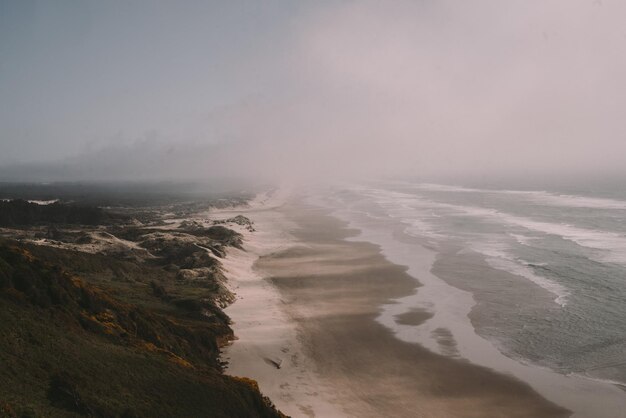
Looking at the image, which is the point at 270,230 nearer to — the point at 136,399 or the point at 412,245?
the point at 412,245

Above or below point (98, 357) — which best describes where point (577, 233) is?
below

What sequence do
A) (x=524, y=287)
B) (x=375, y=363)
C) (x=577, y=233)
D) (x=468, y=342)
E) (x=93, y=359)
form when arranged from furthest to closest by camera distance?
1. (x=577, y=233)
2. (x=524, y=287)
3. (x=468, y=342)
4. (x=375, y=363)
5. (x=93, y=359)

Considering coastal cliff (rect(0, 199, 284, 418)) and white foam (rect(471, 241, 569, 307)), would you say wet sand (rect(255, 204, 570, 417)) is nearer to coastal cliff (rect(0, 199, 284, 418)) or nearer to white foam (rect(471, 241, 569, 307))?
coastal cliff (rect(0, 199, 284, 418))

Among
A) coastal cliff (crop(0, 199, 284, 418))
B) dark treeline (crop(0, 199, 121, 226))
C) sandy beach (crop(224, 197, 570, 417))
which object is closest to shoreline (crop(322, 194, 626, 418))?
sandy beach (crop(224, 197, 570, 417))

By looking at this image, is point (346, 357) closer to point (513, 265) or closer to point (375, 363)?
point (375, 363)

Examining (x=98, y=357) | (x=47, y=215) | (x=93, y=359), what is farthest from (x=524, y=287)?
(x=47, y=215)

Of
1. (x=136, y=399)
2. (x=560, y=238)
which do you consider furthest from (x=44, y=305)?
(x=560, y=238)
